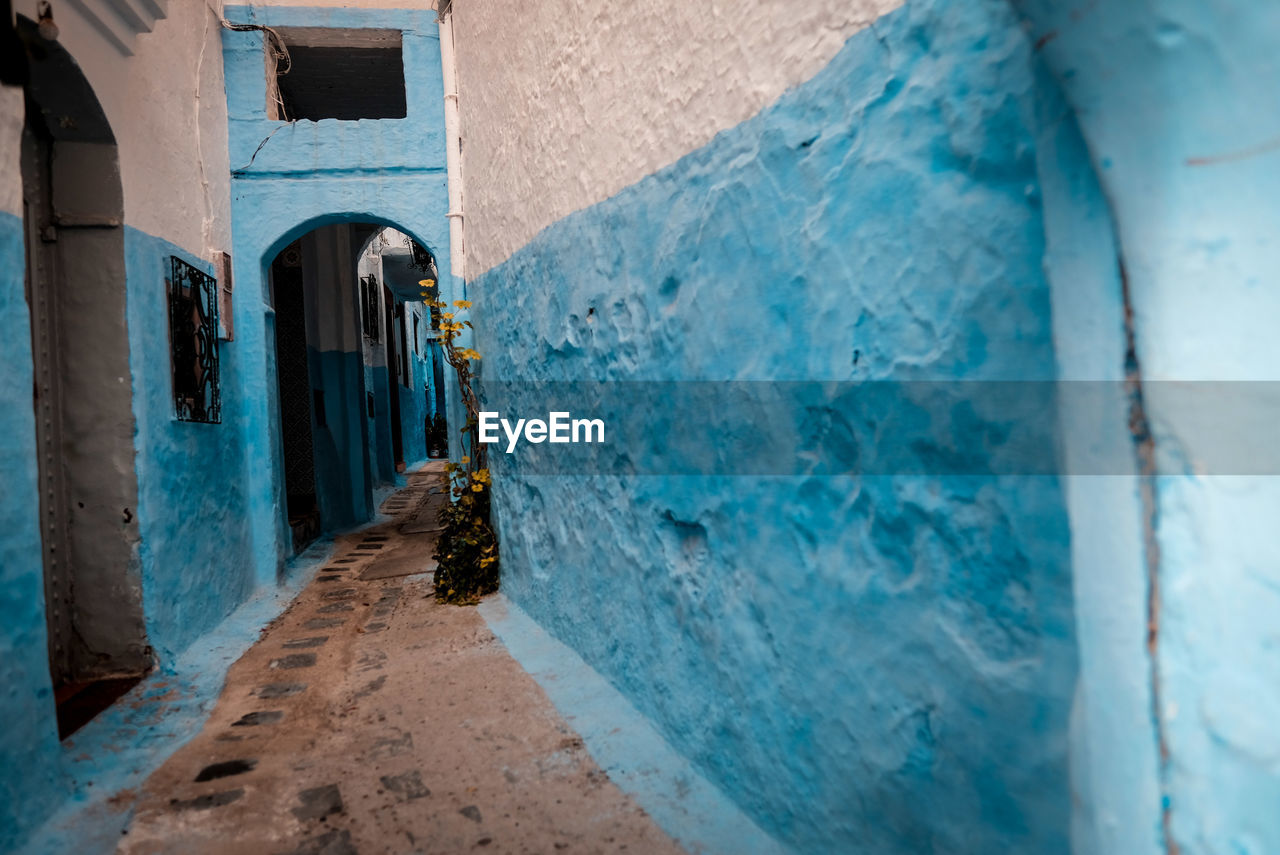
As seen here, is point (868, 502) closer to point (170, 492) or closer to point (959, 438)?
point (959, 438)

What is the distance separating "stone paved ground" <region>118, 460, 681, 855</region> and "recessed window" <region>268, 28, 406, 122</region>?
463 centimetres

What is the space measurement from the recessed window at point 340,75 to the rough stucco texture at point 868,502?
5076 mm

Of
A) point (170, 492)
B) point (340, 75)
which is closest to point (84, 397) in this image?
point (170, 492)

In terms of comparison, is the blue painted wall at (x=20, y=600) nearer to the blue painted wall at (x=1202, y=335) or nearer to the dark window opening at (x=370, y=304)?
the blue painted wall at (x=1202, y=335)

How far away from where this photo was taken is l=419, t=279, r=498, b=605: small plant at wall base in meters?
5.55

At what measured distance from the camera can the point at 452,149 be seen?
6430 millimetres

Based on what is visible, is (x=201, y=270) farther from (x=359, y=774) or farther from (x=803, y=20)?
(x=803, y=20)

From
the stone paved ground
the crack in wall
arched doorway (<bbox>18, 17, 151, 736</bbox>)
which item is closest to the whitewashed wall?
arched doorway (<bbox>18, 17, 151, 736</bbox>)

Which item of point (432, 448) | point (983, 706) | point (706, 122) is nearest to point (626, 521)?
point (706, 122)

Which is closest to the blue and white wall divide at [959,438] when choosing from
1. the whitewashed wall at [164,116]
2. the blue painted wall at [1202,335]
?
the blue painted wall at [1202,335]

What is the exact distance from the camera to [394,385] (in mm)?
16469

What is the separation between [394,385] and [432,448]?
7184mm

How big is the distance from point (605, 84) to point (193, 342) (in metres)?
3.36

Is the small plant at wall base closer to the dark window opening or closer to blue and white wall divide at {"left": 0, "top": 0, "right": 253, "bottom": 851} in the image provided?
blue and white wall divide at {"left": 0, "top": 0, "right": 253, "bottom": 851}
